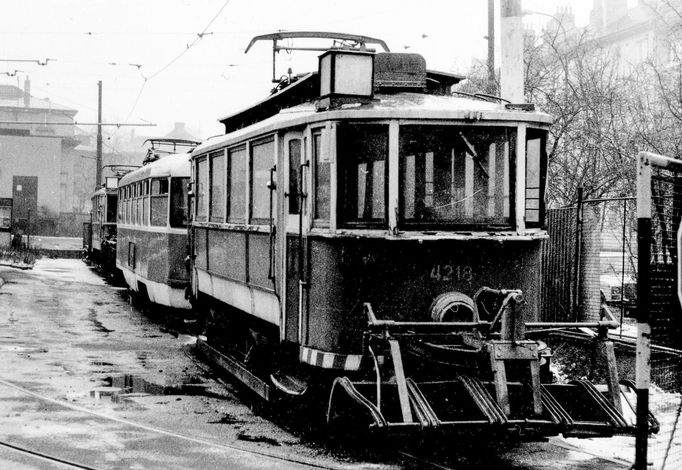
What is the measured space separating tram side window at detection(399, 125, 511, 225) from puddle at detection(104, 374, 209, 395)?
4.04 m

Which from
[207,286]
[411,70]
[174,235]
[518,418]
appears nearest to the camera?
[518,418]

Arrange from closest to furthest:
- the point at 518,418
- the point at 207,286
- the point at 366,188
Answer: the point at 518,418
the point at 366,188
the point at 207,286

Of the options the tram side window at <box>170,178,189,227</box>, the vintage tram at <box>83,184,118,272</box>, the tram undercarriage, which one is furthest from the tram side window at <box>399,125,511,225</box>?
the vintage tram at <box>83,184,118,272</box>

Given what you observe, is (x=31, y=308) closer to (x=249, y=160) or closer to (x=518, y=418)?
(x=249, y=160)

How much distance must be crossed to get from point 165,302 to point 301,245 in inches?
335

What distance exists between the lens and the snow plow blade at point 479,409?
6.37m

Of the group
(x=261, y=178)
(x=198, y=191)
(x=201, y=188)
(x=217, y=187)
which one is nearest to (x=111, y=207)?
(x=198, y=191)

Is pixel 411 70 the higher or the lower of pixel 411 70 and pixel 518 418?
the higher

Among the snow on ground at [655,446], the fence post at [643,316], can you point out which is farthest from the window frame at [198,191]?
the fence post at [643,316]

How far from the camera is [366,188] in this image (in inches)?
291

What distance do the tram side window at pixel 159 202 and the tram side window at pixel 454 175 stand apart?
30.2ft

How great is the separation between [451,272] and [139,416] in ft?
11.5

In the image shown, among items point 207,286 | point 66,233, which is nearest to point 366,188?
point 207,286

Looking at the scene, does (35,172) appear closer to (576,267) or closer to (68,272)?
(68,272)
